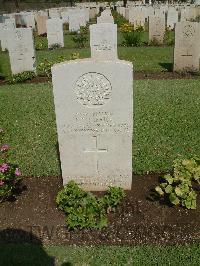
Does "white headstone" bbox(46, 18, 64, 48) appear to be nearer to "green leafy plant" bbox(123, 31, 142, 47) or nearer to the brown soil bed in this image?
"green leafy plant" bbox(123, 31, 142, 47)

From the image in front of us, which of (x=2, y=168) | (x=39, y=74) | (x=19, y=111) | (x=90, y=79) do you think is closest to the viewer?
(x=90, y=79)

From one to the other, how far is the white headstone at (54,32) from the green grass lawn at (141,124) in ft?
24.7

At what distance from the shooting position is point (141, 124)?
306 inches

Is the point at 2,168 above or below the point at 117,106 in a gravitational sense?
below

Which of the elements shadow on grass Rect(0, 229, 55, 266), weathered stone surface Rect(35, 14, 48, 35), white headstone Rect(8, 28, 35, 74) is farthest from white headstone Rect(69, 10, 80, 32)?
shadow on grass Rect(0, 229, 55, 266)

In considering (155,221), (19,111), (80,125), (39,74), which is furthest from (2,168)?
(39,74)

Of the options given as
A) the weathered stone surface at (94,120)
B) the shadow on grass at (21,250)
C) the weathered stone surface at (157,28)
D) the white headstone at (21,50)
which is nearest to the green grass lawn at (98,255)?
the shadow on grass at (21,250)

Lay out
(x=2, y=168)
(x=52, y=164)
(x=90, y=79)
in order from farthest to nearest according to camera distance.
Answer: (x=52, y=164) → (x=2, y=168) → (x=90, y=79)

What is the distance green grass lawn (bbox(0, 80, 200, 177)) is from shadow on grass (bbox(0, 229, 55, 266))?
1486 millimetres

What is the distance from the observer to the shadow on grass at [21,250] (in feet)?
13.3

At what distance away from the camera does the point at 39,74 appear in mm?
12469

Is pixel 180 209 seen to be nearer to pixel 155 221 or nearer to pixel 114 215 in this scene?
pixel 155 221

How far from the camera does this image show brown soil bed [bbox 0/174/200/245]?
4367mm

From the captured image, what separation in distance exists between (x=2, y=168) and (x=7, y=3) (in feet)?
181
